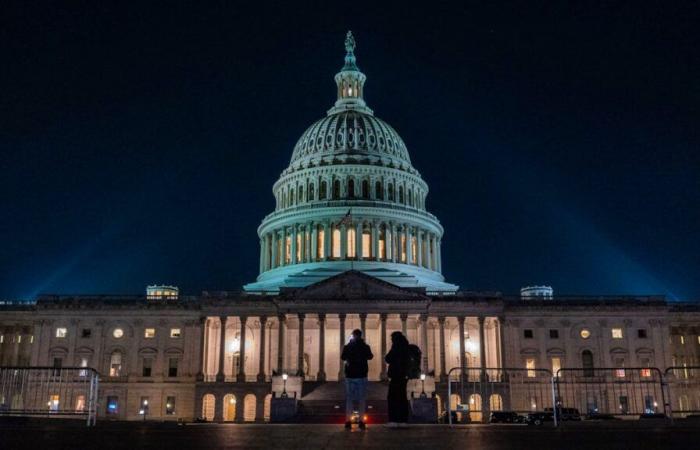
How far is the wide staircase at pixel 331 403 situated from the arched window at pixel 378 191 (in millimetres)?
37922

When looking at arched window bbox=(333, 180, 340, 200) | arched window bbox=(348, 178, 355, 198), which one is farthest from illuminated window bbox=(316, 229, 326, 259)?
Answer: arched window bbox=(348, 178, 355, 198)

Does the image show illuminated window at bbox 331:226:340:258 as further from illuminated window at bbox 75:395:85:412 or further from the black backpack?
the black backpack

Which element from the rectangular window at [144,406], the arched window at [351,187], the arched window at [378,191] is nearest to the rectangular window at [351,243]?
the arched window at [351,187]

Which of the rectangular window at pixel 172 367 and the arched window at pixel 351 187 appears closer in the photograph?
the rectangular window at pixel 172 367

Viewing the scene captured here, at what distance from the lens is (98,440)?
1692 cm

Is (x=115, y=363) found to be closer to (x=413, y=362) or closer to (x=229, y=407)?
(x=229, y=407)

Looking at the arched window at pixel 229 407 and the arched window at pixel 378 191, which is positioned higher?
the arched window at pixel 378 191

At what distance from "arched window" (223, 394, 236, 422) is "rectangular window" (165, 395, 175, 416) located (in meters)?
8.25

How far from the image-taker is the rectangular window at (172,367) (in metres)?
92.1

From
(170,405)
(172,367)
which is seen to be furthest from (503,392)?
(172,367)

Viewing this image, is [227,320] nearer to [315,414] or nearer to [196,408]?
[196,408]

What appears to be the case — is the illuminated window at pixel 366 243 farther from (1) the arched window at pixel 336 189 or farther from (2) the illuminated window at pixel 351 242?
(1) the arched window at pixel 336 189

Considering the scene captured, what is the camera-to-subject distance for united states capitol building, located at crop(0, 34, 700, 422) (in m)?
85.9

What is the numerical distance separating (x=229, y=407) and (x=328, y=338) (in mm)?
14390
